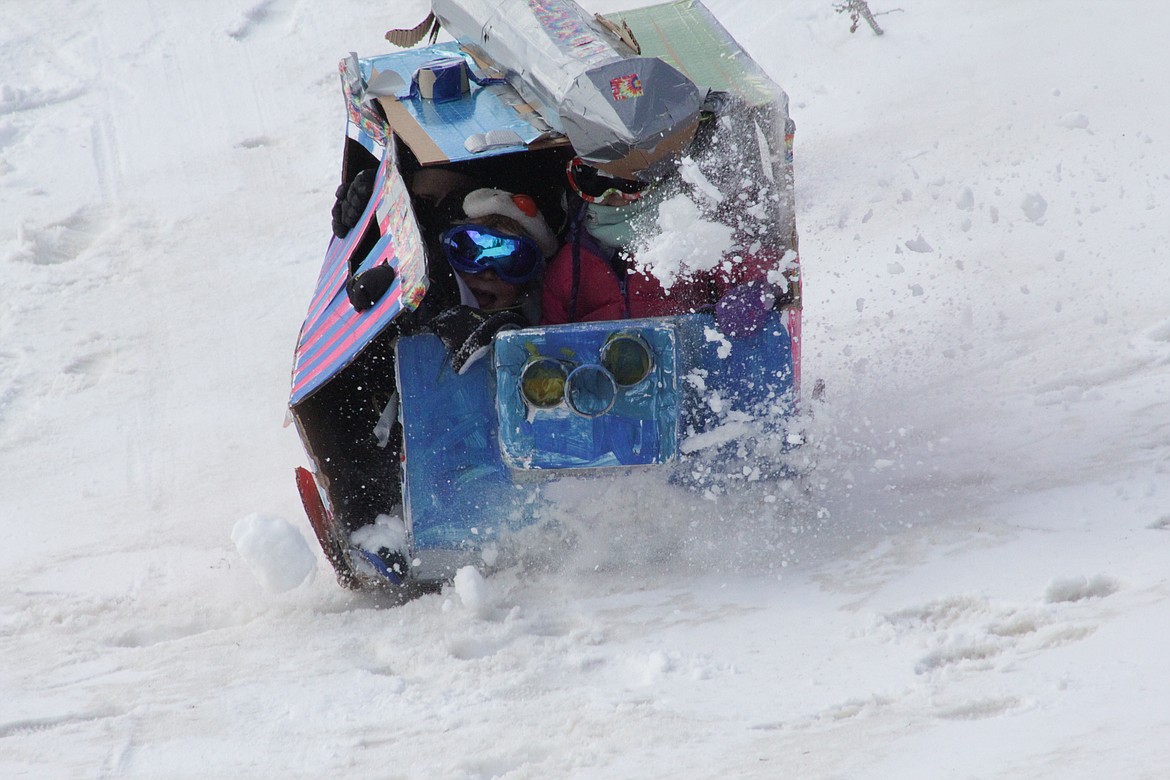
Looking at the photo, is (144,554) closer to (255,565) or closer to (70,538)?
(70,538)

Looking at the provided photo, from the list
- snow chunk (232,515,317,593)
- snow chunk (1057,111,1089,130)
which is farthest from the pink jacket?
snow chunk (1057,111,1089,130)

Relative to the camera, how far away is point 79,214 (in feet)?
20.6

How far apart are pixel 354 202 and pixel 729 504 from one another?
1.75 m

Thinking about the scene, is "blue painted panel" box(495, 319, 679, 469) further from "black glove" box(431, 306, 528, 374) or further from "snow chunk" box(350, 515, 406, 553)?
"snow chunk" box(350, 515, 406, 553)

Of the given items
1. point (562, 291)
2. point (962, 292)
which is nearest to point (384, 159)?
point (562, 291)

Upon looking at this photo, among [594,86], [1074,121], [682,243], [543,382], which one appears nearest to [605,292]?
[682,243]

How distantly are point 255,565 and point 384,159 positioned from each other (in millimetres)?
1409

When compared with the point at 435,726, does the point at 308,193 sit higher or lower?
lower

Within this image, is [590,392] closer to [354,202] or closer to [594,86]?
[594,86]

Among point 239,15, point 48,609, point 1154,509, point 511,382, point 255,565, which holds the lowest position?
point 239,15

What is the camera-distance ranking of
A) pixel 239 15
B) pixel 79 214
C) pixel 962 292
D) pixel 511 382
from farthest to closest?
pixel 239 15 → pixel 79 214 → pixel 962 292 → pixel 511 382

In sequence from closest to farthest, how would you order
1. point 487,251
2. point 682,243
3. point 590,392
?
point 590,392, point 682,243, point 487,251

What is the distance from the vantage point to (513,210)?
3373 millimetres

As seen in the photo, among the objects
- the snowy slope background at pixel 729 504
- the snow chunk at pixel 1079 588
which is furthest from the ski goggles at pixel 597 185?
the snow chunk at pixel 1079 588
